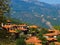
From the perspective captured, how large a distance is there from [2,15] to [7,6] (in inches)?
59.5

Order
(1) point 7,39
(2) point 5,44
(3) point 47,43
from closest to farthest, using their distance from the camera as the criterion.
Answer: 1. (3) point 47,43
2. (2) point 5,44
3. (1) point 7,39

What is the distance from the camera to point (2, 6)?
3170 centimetres

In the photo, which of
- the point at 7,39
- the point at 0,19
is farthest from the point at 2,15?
the point at 7,39

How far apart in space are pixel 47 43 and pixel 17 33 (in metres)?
6.39

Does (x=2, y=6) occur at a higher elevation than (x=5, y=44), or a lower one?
higher

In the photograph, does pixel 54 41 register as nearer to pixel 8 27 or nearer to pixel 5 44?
pixel 5 44

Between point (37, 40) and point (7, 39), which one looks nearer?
point (37, 40)

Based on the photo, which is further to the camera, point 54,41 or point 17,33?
point 17,33

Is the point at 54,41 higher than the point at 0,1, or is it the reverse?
the point at 0,1

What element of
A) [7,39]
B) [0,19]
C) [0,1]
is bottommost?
[7,39]

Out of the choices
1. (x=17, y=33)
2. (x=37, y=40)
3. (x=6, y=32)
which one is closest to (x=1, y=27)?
(x=6, y=32)

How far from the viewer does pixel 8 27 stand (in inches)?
1251

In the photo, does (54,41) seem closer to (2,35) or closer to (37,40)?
(37,40)

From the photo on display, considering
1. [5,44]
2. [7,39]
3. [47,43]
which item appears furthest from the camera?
[7,39]
